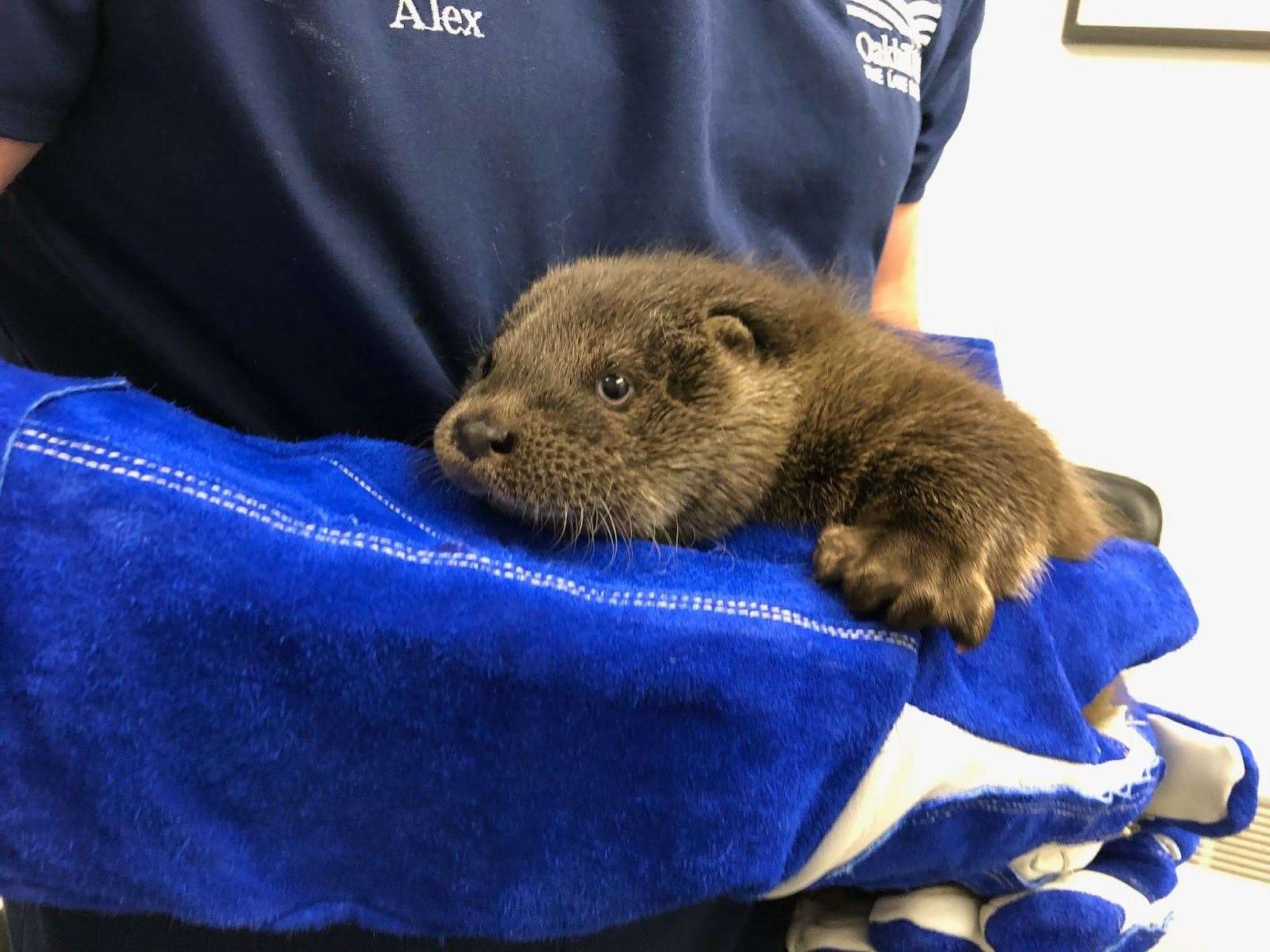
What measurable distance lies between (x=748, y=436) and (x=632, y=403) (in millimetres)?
158

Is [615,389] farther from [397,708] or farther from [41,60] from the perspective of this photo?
[41,60]

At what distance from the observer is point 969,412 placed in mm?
1163

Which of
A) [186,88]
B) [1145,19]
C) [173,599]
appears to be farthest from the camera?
[1145,19]

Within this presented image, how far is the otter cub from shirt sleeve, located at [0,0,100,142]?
0.49 metres

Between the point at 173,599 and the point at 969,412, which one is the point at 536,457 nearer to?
the point at 173,599

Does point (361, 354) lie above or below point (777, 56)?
below

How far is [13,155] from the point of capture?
2.90 feet

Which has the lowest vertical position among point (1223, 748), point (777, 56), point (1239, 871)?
point (1239, 871)

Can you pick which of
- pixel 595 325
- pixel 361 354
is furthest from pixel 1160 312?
pixel 361 354

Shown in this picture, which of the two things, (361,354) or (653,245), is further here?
(653,245)

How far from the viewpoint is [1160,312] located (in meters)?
2.99

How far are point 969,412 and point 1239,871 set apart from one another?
2.78 m

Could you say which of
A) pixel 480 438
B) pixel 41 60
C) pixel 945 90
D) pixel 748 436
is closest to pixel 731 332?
pixel 748 436

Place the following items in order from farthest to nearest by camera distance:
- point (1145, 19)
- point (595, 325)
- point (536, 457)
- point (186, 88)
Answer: point (1145, 19) < point (595, 325) < point (536, 457) < point (186, 88)
